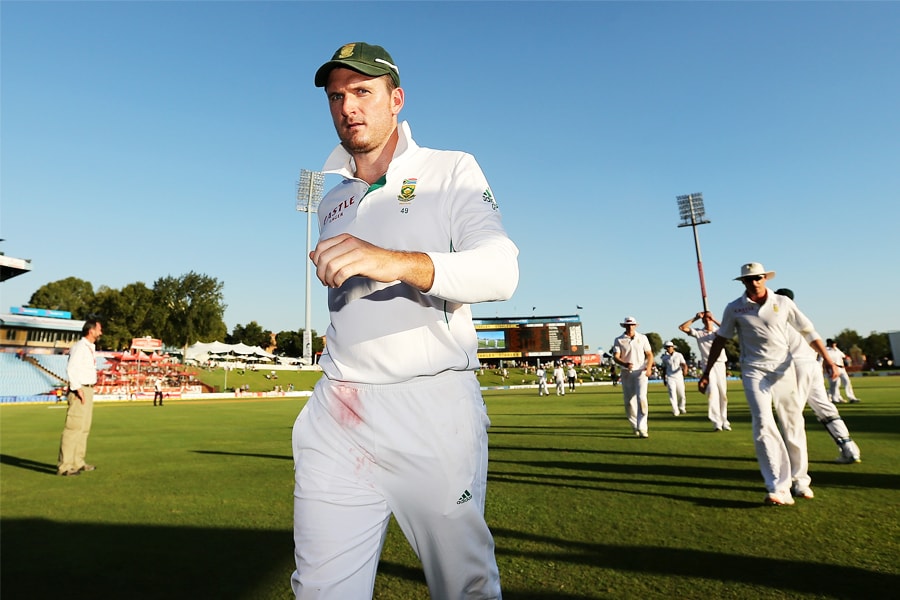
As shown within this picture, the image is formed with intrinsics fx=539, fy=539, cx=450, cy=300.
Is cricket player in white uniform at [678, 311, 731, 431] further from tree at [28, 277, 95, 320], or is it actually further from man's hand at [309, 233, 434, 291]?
tree at [28, 277, 95, 320]

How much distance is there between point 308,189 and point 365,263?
2831 inches

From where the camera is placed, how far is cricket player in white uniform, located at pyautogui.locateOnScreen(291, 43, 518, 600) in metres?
1.91

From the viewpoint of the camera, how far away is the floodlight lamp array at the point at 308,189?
67.4 metres

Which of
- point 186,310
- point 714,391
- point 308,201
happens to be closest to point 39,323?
point 186,310

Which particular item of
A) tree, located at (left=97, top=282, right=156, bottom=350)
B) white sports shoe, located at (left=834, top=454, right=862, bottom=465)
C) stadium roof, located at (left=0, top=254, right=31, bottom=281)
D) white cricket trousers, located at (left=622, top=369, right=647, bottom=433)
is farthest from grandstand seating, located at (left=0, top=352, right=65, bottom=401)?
white sports shoe, located at (left=834, top=454, right=862, bottom=465)

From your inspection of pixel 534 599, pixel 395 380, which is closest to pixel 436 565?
pixel 395 380

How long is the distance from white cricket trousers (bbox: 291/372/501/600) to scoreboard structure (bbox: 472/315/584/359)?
82.2m

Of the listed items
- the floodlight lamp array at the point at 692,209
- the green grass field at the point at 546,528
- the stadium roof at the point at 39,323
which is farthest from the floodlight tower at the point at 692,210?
the stadium roof at the point at 39,323

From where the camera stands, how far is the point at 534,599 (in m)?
3.40

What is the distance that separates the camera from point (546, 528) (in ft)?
16.4

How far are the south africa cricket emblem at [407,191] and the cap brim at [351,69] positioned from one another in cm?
44

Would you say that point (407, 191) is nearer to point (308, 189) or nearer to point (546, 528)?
point (546, 528)

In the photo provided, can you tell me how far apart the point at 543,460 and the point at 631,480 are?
2159mm

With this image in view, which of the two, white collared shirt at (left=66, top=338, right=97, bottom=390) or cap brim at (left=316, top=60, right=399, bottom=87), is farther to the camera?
white collared shirt at (left=66, top=338, right=97, bottom=390)
